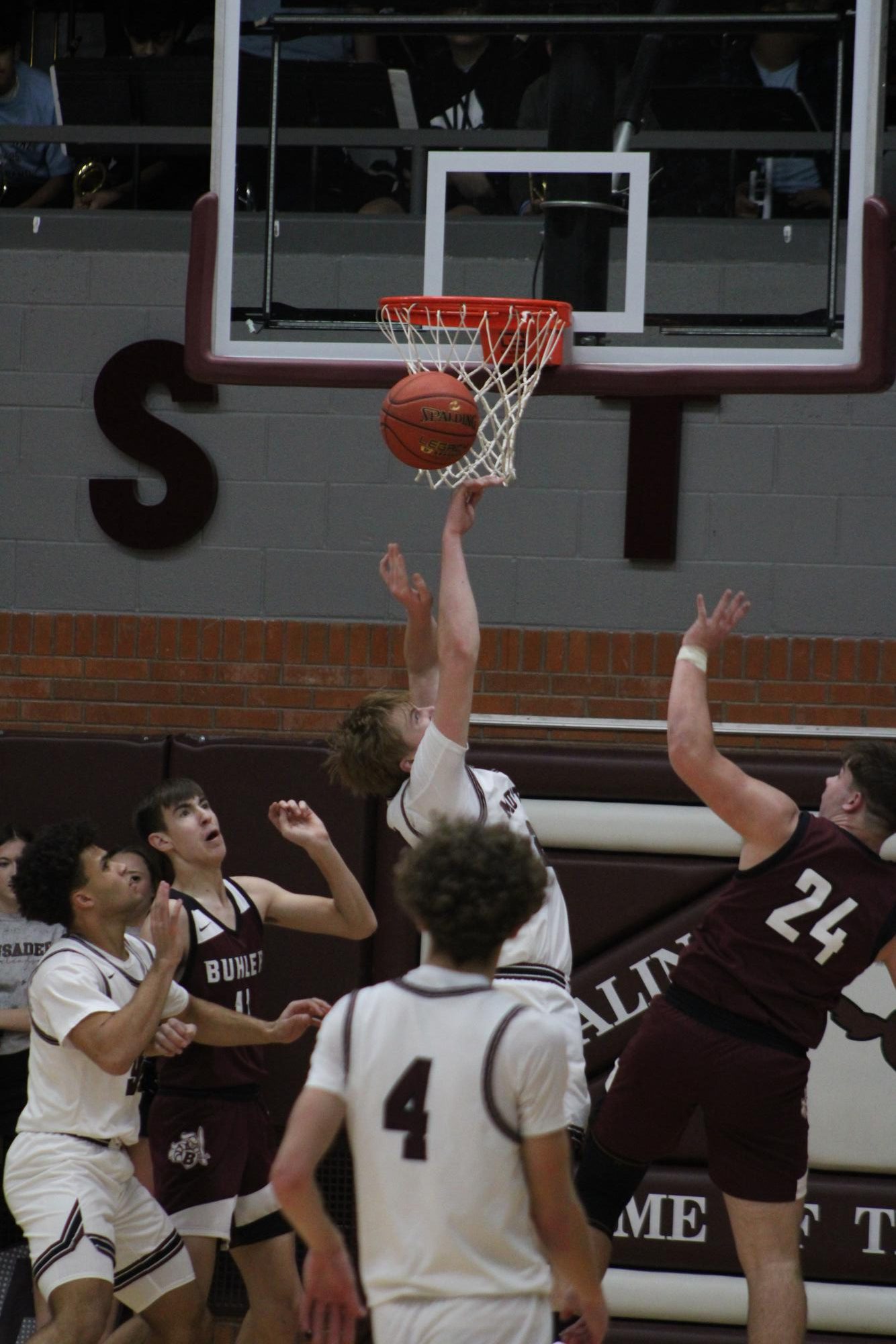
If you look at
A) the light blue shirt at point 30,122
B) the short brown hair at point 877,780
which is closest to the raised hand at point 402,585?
the short brown hair at point 877,780

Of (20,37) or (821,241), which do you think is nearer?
(821,241)

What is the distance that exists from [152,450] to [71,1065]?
3.33 m

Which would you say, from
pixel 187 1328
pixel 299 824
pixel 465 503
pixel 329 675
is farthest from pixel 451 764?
pixel 329 675

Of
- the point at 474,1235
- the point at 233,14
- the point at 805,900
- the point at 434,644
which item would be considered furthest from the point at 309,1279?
the point at 233,14

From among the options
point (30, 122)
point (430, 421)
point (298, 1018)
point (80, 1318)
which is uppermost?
point (30, 122)

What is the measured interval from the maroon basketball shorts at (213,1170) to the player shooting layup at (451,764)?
1.25 meters

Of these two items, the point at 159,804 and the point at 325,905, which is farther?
the point at 325,905

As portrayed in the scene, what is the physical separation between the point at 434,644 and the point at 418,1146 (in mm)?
2293

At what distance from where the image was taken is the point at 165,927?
454 cm

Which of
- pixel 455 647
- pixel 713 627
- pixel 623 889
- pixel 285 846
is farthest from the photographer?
pixel 285 846

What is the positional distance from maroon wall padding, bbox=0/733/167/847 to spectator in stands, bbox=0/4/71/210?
273 cm

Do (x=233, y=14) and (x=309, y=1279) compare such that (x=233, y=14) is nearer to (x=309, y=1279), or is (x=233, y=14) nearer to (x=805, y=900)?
(x=805, y=900)

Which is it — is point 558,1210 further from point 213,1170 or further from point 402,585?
point 213,1170

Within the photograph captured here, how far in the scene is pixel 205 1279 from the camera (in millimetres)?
5051
